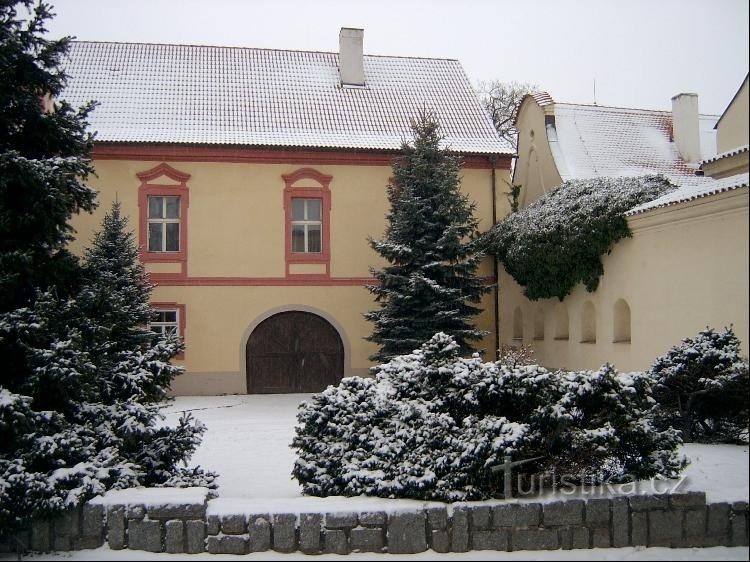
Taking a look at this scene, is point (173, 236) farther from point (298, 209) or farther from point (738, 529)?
point (738, 529)

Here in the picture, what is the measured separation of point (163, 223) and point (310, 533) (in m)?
13.9

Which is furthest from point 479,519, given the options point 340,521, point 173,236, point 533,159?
point 533,159

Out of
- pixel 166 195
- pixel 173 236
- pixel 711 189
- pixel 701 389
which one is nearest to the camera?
pixel 711 189

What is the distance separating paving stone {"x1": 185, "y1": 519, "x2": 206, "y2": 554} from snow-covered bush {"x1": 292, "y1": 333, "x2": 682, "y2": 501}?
1.05 meters

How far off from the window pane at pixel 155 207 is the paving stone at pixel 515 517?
565 inches

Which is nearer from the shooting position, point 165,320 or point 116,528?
point 116,528

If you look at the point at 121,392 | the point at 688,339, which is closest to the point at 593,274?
the point at 688,339

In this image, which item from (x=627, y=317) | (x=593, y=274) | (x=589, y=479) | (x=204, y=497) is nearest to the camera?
(x=204, y=497)

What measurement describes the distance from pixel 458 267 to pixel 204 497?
435 inches

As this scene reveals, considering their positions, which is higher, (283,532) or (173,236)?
(173,236)

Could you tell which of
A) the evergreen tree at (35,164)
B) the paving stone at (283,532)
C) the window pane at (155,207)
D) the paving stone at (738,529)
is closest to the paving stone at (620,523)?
the paving stone at (738,529)

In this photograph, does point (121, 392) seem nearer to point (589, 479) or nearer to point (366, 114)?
point (589, 479)

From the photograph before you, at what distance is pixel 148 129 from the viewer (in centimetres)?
1789

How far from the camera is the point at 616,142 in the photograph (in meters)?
19.8
